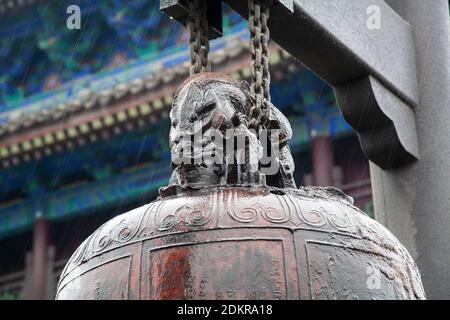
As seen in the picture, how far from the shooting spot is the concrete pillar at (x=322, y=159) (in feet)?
32.9

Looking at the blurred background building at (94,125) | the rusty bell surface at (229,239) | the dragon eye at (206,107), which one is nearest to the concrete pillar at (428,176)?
the rusty bell surface at (229,239)

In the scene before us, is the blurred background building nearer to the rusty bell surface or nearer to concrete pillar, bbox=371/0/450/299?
concrete pillar, bbox=371/0/450/299

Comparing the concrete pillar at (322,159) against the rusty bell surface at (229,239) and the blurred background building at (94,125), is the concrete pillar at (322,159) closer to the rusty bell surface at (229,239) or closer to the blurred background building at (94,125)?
the blurred background building at (94,125)

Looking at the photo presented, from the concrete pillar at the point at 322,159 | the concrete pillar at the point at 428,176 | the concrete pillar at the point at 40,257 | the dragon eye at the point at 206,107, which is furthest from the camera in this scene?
the concrete pillar at the point at 40,257

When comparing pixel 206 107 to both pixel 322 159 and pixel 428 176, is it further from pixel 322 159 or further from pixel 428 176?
pixel 322 159

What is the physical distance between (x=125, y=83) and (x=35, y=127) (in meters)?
0.92

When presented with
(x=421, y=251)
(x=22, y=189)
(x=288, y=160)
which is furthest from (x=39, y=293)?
(x=288, y=160)

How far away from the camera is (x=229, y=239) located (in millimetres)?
3090

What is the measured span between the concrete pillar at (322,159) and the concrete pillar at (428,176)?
473 cm

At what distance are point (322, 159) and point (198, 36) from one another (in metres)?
6.50

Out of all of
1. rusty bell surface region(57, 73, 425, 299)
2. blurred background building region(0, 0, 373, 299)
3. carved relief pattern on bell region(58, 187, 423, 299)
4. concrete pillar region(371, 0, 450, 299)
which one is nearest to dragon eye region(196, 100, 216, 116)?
rusty bell surface region(57, 73, 425, 299)

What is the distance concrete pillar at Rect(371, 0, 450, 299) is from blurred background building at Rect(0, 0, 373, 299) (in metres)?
4.55

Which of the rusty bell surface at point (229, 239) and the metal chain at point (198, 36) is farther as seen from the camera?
the metal chain at point (198, 36)

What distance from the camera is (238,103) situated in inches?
136
